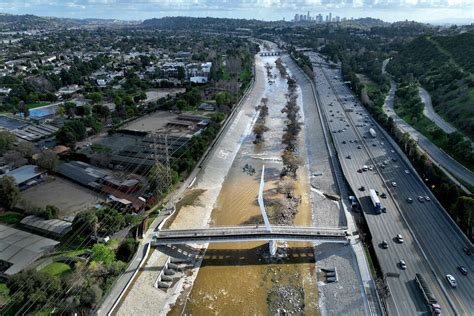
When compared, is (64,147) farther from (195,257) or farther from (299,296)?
(299,296)

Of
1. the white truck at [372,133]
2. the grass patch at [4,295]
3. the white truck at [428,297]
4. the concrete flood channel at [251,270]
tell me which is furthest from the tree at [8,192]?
the white truck at [372,133]

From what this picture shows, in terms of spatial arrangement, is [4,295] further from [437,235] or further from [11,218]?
[437,235]

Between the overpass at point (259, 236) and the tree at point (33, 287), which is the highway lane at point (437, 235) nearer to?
the overpass at point (259, 236)

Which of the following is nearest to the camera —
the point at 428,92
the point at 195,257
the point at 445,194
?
the point at 195,257

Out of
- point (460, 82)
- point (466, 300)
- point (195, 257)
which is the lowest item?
point (195, 257)

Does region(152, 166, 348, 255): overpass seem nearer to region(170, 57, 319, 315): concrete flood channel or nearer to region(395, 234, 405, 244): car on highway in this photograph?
region(170, 57, 319, 315): concrete flood channel

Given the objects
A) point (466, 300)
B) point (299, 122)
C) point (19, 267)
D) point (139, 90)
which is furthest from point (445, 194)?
point (139, 90)
